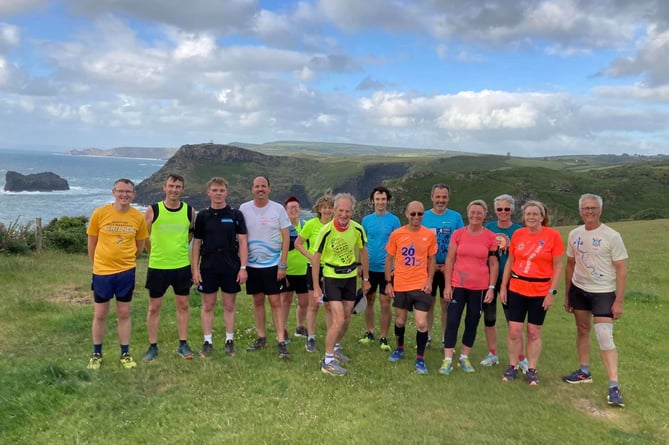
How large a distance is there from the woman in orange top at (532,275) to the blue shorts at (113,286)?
6.44 meters

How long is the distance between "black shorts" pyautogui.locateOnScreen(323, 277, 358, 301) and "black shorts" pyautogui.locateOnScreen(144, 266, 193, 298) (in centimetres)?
247

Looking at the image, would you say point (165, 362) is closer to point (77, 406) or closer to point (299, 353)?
point (77, 406)

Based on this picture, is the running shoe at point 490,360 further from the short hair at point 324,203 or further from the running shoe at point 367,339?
the short hair at point 324,203

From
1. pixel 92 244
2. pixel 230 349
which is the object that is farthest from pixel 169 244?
pixel 230 349

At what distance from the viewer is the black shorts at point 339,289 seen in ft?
25.6

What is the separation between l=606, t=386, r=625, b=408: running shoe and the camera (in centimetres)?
693

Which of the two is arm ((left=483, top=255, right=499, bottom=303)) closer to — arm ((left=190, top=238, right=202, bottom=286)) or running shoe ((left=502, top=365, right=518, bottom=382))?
running shoe ((left=502, top=365, right=518, bottom=382))

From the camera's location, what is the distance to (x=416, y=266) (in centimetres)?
787

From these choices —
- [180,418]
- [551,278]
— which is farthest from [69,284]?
[551,278]

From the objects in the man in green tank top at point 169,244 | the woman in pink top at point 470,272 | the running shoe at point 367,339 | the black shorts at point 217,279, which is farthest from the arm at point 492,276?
the man in green tank top at point 169,244

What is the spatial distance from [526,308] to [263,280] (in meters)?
4.59

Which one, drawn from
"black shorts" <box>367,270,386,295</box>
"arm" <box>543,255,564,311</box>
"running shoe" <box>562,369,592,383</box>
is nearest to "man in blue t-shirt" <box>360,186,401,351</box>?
"black shorts" <box>367,270,386,295</box>

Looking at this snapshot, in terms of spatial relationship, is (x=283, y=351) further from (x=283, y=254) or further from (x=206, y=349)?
(x=283, y=254)

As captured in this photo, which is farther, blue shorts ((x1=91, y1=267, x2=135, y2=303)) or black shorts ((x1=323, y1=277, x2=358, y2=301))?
black shorts ((x1=323, y1=277, x2=358, y2=301))
